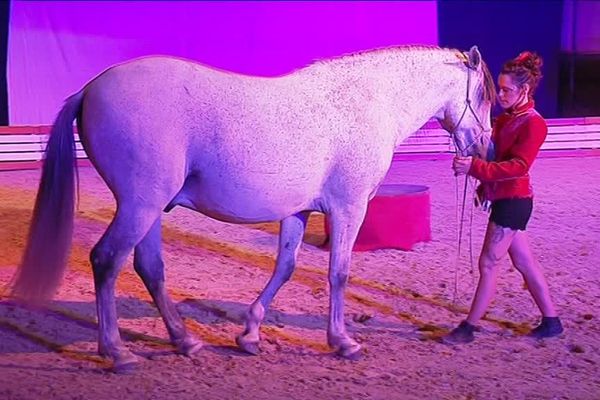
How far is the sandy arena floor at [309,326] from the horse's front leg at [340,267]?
11 centimetres

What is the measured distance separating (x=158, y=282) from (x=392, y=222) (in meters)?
2.86

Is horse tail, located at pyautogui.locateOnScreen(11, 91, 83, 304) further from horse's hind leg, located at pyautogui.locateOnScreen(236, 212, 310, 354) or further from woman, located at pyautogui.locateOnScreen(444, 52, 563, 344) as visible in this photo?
woman, located at pyautogui.locateOnScreen(444, 52, 563, 344)

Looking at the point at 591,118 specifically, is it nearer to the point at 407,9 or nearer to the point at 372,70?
the point at 407,9

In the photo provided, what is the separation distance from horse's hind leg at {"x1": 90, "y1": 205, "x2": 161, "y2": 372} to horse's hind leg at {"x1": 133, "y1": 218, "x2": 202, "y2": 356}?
331 mm

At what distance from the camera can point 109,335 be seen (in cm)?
435

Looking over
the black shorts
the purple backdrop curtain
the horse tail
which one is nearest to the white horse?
the horse tail

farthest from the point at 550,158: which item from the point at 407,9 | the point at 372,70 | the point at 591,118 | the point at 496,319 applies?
the point at 372,70

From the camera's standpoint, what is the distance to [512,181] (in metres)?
4.80

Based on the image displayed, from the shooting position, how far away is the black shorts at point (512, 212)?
15.7ft

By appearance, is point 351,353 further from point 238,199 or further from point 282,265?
point 238,199

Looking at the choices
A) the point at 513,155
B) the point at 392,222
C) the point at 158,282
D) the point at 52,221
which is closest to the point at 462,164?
the point at 513,155

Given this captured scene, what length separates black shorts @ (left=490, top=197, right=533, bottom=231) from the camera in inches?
189

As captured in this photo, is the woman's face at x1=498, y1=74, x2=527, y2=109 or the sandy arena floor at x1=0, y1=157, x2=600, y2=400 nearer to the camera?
the sandy arena floor at x1=0, y1=157, x2=600, y2=400

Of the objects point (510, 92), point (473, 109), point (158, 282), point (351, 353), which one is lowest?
point (351, 353)
